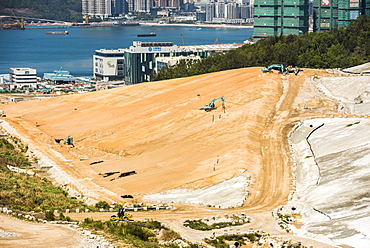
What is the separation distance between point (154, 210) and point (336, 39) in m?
83.8

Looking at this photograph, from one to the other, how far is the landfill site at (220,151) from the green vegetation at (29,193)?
1923 millimetres

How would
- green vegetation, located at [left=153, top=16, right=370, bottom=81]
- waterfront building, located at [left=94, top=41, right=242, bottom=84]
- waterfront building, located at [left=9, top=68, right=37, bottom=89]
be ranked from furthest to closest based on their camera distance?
waterfront building, located at [left=94, top=41, right=242, bottom=84]
waterfront building, located at [left=9, top=68, right=37, bottom=89]
green vegetation, located at [left=153, top=16, right=370, bottom=81]

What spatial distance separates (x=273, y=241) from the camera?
38625 mm

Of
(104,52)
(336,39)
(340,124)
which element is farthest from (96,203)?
(104,52)

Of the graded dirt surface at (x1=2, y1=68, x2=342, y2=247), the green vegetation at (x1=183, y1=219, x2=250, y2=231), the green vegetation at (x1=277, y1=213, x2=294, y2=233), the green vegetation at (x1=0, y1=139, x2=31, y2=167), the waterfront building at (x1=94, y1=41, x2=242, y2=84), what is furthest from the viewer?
the waterfront building at (x1=94, y1=41, x2=242, y2=84)

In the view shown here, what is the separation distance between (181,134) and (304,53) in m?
50.1

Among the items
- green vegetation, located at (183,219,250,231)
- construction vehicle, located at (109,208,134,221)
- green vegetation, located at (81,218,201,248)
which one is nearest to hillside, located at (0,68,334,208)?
green vegetation, located at (183,219,250,231)

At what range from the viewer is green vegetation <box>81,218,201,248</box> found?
37.5 metres

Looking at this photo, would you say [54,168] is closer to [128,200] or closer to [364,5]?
[128,200]

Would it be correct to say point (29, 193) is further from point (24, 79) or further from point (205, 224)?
point (24, 79)

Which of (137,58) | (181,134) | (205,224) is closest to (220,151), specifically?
(181,134)

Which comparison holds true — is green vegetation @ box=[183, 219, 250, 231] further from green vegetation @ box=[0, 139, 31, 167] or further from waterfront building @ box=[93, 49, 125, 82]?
waterfront building @ box=[93, 49, 125, 82]

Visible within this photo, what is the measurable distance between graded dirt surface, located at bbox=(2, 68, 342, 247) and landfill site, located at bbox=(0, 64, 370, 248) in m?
0.17

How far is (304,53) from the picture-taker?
115188 millimetres
